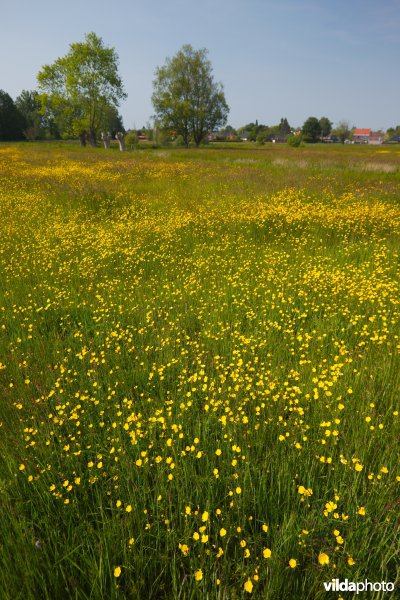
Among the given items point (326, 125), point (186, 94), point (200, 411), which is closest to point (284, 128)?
point (326, 125)

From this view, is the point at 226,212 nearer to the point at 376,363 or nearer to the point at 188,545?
the point at 376,363

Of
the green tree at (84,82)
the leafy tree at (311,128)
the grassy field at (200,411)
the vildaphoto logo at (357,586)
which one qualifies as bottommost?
the vildaphoto logo at (357,586)

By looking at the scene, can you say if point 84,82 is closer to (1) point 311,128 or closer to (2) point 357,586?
(2) point 357,586

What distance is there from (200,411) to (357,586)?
5.66 ft

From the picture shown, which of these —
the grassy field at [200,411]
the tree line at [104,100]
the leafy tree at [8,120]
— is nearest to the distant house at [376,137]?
the tree line at [104,100]

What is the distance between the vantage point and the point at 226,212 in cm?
1013

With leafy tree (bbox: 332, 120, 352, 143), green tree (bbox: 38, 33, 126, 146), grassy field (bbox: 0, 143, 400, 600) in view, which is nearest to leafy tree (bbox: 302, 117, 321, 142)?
leafy tree (bbox: 332, 120, 352, 143)

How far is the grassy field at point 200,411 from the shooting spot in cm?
185

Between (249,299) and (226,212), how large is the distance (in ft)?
18.5

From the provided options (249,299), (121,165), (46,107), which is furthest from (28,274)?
(46,107)

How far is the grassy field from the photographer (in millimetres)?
1848

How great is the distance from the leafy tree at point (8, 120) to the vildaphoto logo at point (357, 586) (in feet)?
307

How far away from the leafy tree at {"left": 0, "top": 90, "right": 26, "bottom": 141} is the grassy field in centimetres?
8477

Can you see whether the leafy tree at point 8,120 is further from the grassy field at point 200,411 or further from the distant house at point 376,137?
the distant house at point 376,137
